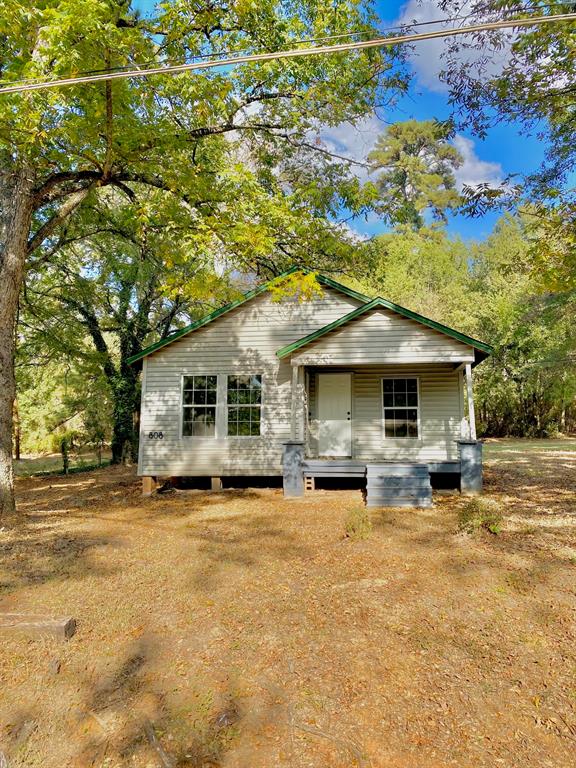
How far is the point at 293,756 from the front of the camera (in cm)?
249

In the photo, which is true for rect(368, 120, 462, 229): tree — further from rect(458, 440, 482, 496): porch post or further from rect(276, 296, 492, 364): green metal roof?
rect(458, 440, 482, 496): porch post

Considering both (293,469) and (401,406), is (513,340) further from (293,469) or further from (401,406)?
(293,469)

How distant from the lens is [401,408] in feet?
36.1

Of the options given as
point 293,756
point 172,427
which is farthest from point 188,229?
point 293,756

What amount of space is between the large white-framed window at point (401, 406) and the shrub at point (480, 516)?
284cm

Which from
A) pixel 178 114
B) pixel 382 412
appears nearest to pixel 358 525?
pixel 382 412

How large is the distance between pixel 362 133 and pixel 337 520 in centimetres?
775

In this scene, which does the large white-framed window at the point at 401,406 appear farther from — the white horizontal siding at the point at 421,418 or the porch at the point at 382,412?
the white horizontal siding at the point at 421,418

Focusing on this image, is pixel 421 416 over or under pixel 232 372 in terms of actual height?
under

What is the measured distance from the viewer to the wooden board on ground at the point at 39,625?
3.67 metres

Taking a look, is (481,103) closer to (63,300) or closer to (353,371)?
(353,371)

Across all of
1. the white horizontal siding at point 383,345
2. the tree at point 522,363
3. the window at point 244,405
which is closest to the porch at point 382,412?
the white horizontal siding at point 383,345

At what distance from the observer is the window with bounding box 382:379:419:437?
433 inches

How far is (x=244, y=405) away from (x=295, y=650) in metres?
7.58
